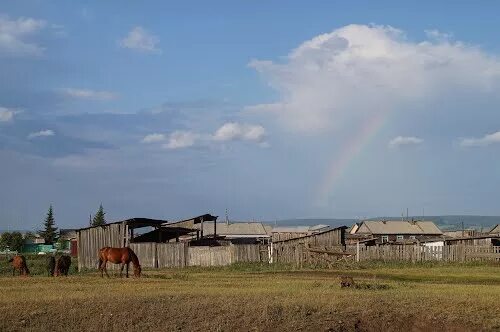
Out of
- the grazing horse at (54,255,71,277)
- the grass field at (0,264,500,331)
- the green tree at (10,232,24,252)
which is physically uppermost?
the grazing horse at (54,255,71,277)

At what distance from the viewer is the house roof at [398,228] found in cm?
11644

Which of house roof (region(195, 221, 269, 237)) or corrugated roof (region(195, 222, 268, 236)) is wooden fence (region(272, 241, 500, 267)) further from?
corrugated roof (region(195, 222, 268, 236))

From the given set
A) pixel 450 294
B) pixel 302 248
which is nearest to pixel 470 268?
pixel 302 248

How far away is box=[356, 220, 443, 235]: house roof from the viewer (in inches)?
4584

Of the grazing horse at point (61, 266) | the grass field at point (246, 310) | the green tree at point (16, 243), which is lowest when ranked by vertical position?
the green tree at point (16, 243)

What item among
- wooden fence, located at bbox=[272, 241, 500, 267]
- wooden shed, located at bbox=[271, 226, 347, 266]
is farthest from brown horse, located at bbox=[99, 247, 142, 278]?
wooden fence, located at bbox=[272, 241, 500, 267]

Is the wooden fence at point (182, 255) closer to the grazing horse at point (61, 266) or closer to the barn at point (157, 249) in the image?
the barn at point (157, 249)

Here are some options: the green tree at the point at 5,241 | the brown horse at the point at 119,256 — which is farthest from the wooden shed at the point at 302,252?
the green tree at the point at 5,241

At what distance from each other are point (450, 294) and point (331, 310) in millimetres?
5748

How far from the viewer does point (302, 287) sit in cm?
2806

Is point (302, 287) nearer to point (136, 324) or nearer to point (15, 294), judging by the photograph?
point (136, 324)

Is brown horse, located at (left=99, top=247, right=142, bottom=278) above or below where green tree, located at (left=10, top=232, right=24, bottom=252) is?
above

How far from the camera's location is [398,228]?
118438 millimetres

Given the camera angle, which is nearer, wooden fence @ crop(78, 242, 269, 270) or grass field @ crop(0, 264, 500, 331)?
grass field @ crop(0, 264, 500, 331)
